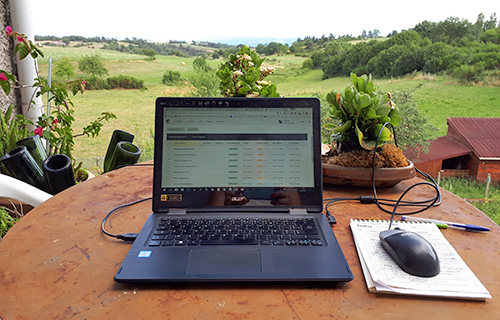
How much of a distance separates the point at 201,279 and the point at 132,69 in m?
3.92

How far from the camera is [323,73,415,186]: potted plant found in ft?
3.00

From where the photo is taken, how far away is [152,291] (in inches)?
20.3

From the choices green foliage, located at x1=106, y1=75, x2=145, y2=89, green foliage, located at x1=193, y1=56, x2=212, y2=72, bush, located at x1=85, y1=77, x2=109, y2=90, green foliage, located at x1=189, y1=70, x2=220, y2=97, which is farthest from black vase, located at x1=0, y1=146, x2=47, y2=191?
green foliage, located at x1=106, y1=75, x2=145, y2=89

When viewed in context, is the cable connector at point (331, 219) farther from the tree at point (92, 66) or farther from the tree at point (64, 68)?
the tree at point (92, 66)

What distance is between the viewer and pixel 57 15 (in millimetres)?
2758

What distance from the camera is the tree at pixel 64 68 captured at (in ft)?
10.0

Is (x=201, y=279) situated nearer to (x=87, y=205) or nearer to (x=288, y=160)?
(x=288, y=160)

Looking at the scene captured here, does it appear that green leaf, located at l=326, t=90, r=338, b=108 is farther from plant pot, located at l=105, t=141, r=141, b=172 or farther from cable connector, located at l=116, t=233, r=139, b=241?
plant pot, located at l=105, t=141, r=141, b=172

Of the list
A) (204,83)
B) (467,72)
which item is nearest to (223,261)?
(467,72)

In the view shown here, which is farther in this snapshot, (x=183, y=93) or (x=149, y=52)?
(x=149, y=52)

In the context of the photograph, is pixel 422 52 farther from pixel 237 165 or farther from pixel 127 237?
A: pixel 127 237

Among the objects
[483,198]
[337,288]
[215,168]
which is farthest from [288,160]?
[483,198]

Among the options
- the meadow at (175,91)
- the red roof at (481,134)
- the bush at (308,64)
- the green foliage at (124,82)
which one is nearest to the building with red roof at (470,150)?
the red roof at (481,134)

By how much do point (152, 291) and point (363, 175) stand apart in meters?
0.65
